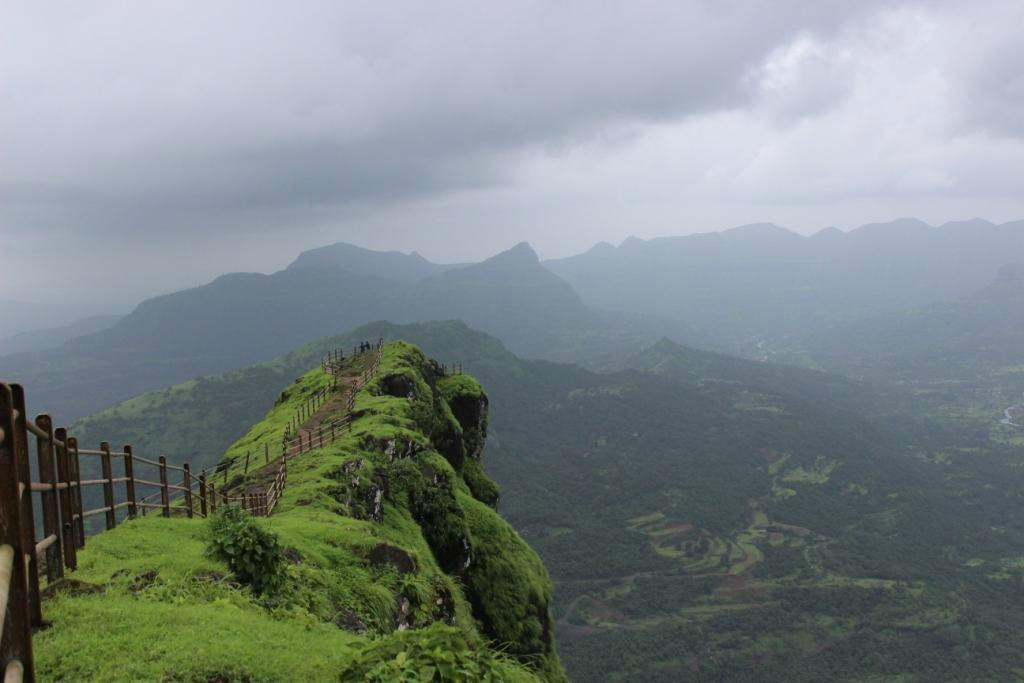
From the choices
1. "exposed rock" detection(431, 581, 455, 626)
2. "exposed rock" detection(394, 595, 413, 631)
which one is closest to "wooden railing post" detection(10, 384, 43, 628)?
"exposed rock" detection(394, 595, 413, 631)

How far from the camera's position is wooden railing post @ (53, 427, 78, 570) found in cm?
930

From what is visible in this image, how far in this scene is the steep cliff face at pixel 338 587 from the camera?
7.88 m

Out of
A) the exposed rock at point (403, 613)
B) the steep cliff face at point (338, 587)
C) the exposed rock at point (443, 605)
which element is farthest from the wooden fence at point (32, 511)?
the exposed rock at point (403, 613)

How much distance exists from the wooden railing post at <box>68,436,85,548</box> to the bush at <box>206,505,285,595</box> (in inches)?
83.9

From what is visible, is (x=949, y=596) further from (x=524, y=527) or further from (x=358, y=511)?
(x=358, y=511)

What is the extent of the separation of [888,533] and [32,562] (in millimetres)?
197873

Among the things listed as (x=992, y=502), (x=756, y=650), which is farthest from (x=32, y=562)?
(x=992, y=502)

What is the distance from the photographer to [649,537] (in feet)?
560

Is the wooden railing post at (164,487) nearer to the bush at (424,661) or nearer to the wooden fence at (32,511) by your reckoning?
the wooden fence at (32,511)

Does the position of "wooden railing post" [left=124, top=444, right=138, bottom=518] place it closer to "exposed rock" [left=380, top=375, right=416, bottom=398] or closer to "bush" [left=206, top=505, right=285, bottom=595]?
"bush" [left=206, top=505, right=285, bottom=595]

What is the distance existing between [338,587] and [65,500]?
6458 mm

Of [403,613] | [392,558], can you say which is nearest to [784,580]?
[392,558]

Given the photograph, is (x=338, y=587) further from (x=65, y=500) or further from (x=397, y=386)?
(x=397, y=386)

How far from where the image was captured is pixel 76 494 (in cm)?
1096
